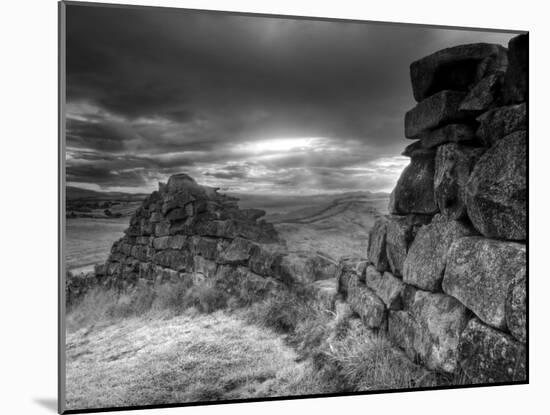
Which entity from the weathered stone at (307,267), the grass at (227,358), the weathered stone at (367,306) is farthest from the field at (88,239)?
the weathered stone at (367,306)

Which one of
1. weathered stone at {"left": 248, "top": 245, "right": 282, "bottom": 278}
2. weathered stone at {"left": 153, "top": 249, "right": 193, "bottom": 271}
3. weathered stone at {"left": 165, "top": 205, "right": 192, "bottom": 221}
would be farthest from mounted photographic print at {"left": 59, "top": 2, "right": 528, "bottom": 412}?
weathered stone at {"left": 165, "top": 205, "right": 192, "bottom": 221}

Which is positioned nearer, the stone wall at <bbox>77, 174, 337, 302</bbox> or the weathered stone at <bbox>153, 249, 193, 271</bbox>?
the stone wall at <bbox>77, 174, 337, 302</bbox>

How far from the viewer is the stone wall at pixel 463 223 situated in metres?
2.88

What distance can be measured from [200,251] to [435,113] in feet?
9.91

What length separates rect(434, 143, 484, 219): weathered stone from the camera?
123 inches

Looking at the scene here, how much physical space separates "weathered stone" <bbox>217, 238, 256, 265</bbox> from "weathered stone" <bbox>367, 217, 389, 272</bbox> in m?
1.48

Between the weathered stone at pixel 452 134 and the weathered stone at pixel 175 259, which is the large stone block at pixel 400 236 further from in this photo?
the weathered stone at pixel 175 259

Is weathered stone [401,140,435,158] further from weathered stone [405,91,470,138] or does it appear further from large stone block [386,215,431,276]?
large stone block [386,215,431,276]

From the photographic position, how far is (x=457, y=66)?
3328mm

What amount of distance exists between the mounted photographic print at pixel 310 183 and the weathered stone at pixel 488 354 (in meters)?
0.01

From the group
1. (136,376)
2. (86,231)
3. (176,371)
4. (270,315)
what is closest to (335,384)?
(270,315)

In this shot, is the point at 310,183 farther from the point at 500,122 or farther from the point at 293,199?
the point at 500,122

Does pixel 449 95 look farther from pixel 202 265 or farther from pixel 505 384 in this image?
pixel 202 265

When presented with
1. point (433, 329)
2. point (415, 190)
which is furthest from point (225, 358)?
point (415, 190)
